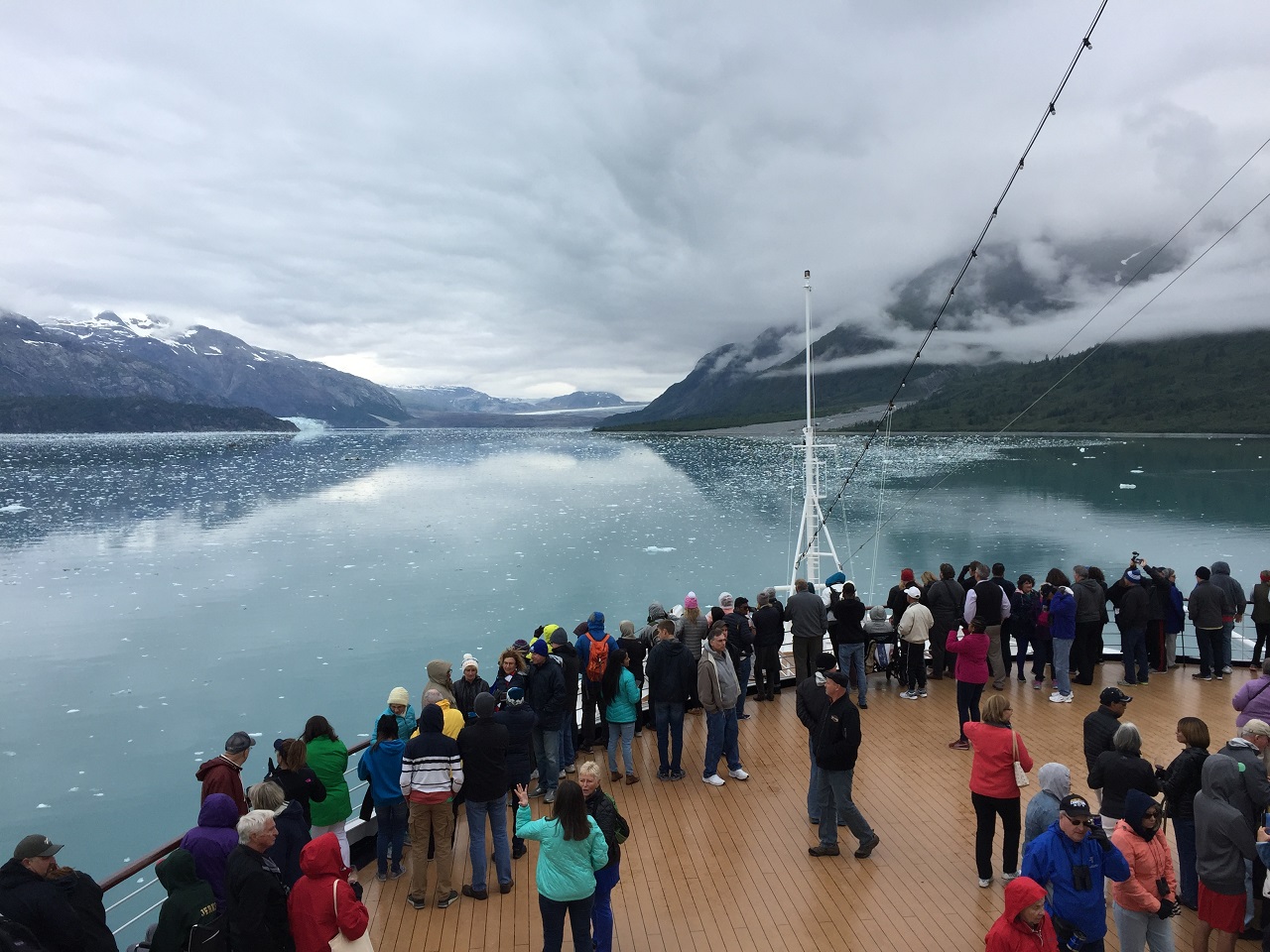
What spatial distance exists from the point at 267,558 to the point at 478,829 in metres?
27.2

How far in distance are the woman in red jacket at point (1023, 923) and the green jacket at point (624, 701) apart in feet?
12.3

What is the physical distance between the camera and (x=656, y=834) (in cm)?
588

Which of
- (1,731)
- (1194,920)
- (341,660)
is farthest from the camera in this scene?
(341,660)

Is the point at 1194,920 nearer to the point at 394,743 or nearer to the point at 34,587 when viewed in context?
the point at 394,743

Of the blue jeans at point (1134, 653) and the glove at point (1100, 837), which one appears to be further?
the blue jeans at point (1134, 653)

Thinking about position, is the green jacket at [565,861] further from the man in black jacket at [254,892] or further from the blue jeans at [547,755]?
the blue jeans at [547,755]

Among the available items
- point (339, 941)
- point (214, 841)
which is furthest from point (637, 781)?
point (214, 841)

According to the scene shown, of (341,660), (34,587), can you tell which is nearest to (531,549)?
(341,660)

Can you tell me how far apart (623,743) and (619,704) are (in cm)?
42

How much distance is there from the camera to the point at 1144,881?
380 cm

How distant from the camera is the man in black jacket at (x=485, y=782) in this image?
4922 mm

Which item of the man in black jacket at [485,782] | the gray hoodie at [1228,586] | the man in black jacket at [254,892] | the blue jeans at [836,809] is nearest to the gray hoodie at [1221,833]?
the blue jeans at [836,809]

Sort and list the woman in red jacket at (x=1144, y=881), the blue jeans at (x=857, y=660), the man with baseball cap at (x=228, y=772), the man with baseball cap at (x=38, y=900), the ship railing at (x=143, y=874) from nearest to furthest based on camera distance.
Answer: the man with baseball cap at (x=38, y=900), the woman in red jacket at (x=1144, y=881), the ship railing at (x=143, y=874), the man with baseball cap at (x=228, y=772), the blue jeans at (x=857, y=660)

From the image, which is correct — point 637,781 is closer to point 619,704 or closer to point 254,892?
point 619,704
